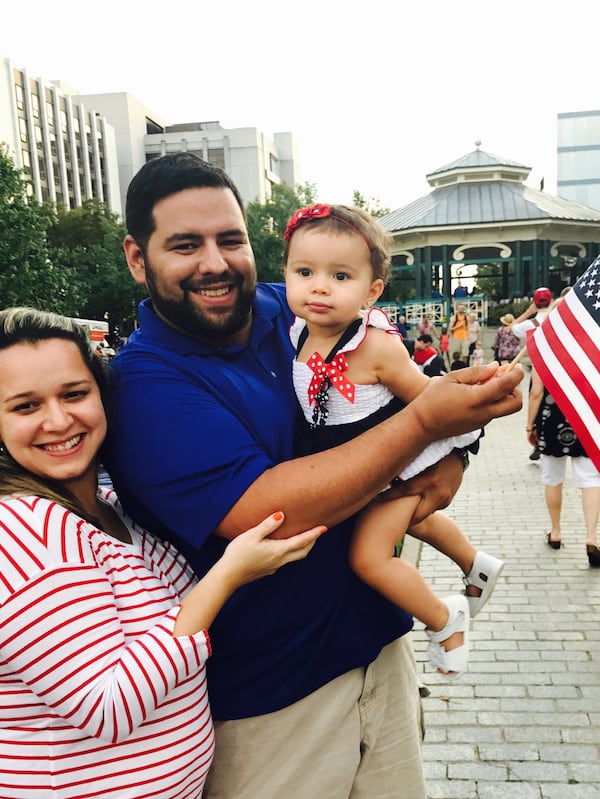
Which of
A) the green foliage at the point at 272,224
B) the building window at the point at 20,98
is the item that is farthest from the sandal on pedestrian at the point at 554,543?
the building window at the point at 20,98

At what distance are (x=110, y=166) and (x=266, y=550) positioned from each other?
75.9m

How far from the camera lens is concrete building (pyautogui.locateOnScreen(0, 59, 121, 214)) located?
179 ft

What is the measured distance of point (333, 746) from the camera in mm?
2012

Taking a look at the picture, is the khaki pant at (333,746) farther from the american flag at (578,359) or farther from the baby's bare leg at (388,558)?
the american flag at (578,359)

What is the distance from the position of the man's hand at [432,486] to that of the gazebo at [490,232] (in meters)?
24.8

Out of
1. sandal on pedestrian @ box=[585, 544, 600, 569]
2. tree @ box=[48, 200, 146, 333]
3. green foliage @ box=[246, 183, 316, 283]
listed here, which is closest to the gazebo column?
green foliage @ box=[246, 183, 316, 283]

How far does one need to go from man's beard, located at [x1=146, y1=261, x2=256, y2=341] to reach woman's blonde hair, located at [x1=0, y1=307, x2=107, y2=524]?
320 mm

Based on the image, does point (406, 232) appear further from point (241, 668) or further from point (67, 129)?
point (67, 129)

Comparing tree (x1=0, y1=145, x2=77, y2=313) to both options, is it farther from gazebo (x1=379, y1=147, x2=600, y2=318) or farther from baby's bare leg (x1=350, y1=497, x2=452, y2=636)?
baby's bare leg (x1=350, y1=497, x2=452, y2=636)

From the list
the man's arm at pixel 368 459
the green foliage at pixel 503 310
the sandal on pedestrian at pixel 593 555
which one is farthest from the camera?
the green foliage at pixel 503 310

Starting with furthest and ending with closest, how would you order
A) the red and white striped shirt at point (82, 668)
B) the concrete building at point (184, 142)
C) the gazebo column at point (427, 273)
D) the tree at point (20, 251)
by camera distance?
the concrete building at point (184, 142) < the gazebo column at point (427, 273) < the tree at point (20, 251) < the red and white striped shirt at point (82, 668)

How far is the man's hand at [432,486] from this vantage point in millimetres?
2168

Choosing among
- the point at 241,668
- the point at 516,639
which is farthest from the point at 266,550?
the point at 516,639

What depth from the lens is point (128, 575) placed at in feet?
5.22
